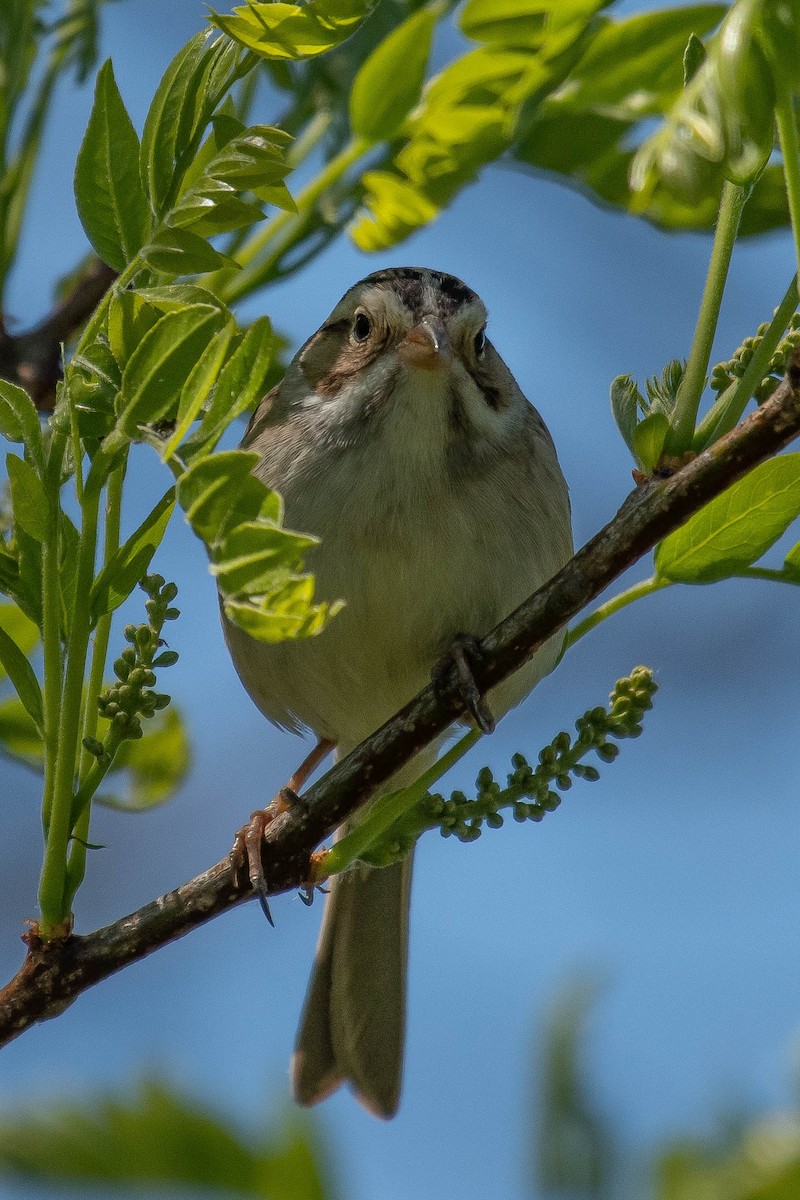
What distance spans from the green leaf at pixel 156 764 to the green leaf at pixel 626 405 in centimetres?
115

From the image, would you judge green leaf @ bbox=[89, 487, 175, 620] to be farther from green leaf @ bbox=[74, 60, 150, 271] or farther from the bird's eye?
the bird's eye

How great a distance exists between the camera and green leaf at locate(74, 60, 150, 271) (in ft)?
5.64

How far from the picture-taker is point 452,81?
2.12 meters

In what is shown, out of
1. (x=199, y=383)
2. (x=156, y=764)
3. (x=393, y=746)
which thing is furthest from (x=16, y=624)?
(x=199, y=383)

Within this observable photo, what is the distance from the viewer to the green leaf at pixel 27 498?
166 centimetres

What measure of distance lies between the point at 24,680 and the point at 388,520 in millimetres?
1358

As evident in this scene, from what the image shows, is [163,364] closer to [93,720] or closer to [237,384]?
[237,384]

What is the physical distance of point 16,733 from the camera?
251 centimetres

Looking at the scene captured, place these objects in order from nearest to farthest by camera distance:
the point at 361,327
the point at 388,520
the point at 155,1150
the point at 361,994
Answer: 1. the point at 155,1150
2. the point at 388,520
3. the point at 361,327
4. the point at 361,994

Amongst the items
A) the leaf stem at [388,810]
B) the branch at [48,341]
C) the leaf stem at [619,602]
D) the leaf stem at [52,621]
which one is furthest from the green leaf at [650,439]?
the branch at [48,341]

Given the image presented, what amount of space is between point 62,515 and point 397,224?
3.13 ft

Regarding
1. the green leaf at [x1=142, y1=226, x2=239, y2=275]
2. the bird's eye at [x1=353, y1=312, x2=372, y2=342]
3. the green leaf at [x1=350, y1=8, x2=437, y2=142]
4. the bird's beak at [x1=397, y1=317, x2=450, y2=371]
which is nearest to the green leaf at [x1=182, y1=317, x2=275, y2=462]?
the green leaf at [x1=142, y1=226, x2=239, y2=275]

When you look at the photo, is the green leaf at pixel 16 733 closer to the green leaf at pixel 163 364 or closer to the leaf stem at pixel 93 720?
the leaf stem at pixel 93 720

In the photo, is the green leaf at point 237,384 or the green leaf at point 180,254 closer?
the green leaf at point 237,384
